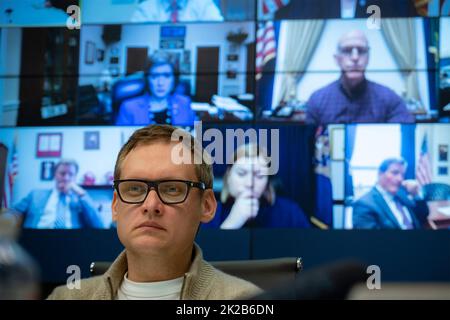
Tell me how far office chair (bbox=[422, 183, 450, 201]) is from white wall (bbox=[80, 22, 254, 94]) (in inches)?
54.2

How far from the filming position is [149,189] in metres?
0.68

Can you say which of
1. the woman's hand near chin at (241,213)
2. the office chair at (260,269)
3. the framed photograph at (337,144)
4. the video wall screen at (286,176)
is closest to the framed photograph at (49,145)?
the video wall screen at (286,176)

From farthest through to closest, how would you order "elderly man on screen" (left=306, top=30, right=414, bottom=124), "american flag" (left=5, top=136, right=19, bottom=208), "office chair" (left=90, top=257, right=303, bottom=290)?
"american flag" (left=5, top=136, right=19, bottom=208) → "elderly man on screen" (left=306, top=30, right=414, bottom=124) → "office chair" (left=90, top=257, right=303, bottom=290)

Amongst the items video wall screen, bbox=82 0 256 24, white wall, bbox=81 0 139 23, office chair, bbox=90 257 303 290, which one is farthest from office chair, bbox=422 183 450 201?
office chair, bbox=90 257 303 290

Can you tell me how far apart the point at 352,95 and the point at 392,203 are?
2.51ft

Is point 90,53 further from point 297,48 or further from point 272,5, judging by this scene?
point 297,48

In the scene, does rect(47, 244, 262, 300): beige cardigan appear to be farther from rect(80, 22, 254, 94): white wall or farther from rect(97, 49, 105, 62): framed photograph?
rect(97, 49, 105, 62): framed photograph

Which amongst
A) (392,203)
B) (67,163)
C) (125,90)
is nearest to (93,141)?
(67,163)

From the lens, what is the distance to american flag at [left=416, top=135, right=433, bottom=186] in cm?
393

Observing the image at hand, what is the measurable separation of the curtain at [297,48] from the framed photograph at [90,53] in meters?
1.29

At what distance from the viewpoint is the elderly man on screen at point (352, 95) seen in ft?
13.2

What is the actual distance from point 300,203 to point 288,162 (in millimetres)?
287

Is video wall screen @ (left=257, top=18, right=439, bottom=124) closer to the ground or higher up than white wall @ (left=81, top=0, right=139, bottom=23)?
closer to the ground

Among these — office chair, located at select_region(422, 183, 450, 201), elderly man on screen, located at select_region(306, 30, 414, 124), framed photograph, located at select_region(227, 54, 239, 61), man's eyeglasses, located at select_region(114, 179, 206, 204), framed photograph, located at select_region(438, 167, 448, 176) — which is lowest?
office chair, located at select_region(422, 183, 450, 201)
